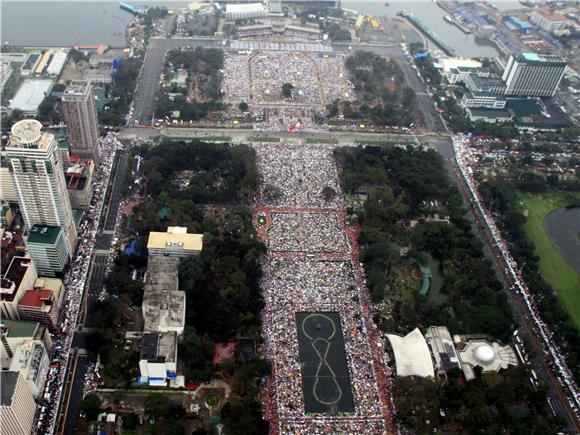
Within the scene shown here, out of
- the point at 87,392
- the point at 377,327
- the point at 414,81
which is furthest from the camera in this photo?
the point at 414,81

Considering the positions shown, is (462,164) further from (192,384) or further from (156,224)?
(192,384)

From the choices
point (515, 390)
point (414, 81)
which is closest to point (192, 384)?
point (515, 390)

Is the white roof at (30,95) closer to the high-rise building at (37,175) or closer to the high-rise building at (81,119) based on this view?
the high-rise building at (81,119)

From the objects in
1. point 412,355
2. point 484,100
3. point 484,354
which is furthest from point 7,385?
point 484,100

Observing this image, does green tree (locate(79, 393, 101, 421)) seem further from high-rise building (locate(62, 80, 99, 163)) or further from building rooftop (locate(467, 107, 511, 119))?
building rooftop (locate(467, 107, 511, 119))

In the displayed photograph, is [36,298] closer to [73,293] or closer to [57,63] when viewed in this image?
[73,293]

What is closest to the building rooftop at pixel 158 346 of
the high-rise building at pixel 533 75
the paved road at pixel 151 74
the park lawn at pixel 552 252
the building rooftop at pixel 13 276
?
the building rooftop at pixel 13 276
